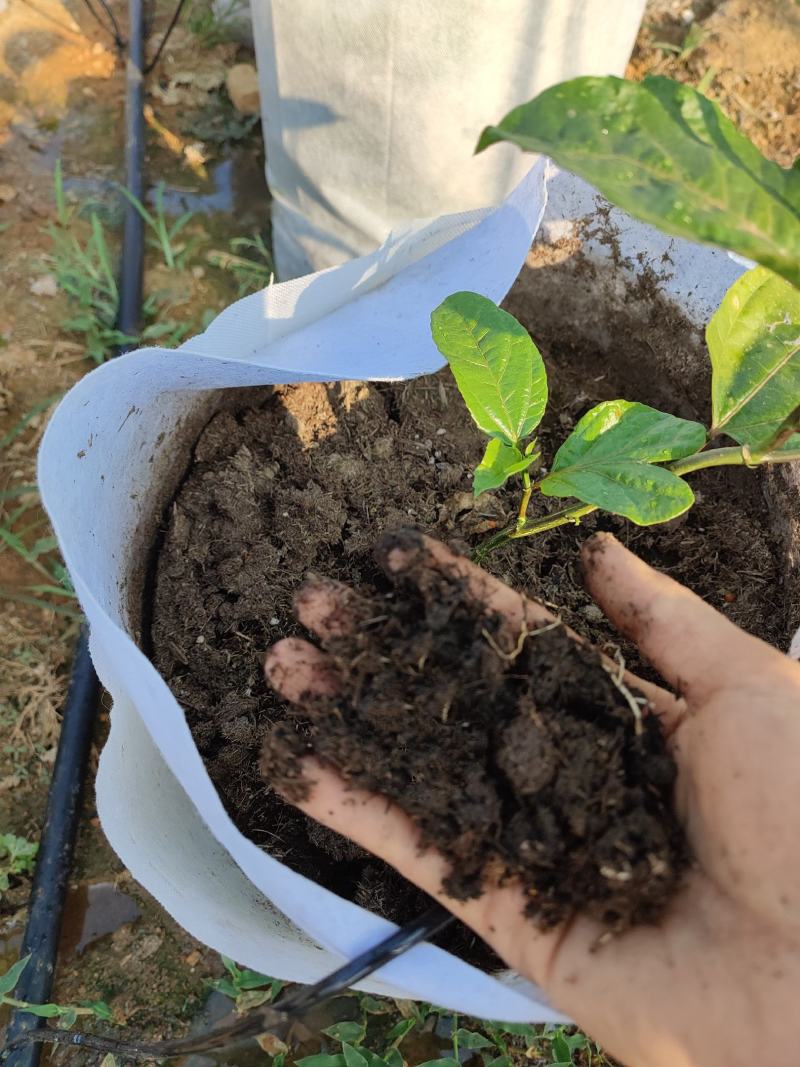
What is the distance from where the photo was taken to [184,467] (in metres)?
1.34

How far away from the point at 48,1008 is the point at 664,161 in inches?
52.4

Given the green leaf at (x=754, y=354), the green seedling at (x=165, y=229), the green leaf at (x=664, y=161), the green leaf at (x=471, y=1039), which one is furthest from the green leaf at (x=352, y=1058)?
the green seedling at (x=165, y=229)

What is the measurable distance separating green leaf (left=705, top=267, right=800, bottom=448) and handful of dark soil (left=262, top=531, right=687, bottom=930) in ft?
1.30

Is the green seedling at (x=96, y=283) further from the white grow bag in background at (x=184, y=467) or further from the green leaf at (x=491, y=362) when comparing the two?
the green leaf at (x=491, y=362)

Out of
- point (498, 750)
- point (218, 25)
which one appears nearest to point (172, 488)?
point (498, 750)

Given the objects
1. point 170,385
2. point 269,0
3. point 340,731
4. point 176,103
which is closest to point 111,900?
point 340,731

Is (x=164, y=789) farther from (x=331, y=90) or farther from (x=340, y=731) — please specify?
(x=331, y=90)

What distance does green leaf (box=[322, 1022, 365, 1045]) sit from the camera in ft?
4.00

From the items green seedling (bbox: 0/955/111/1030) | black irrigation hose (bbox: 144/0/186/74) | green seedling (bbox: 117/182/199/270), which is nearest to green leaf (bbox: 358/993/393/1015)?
green seedling (bbox: 0/955/111/1030)

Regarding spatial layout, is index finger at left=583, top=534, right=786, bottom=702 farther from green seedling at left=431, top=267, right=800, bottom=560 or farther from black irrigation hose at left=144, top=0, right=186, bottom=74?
black irrigation hose at left=144, top=0, right=186, bottom=74

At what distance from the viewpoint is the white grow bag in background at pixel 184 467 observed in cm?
83

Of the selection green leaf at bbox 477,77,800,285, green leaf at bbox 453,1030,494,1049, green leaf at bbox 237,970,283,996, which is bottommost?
green leaf at bbox 237,970,283,996

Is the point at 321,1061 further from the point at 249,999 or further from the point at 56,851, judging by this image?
the point at 56,851

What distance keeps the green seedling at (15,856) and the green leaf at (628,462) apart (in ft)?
3.60
